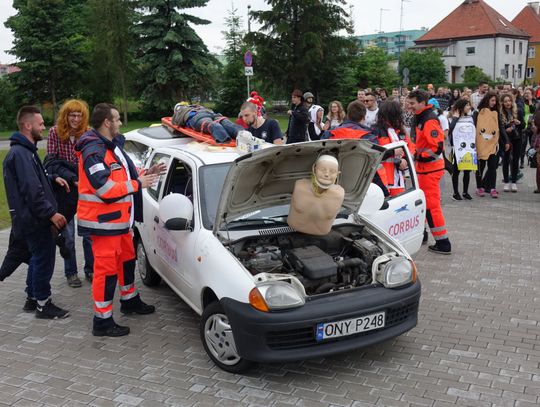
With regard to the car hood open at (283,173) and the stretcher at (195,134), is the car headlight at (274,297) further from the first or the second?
the stretcher at (195,134)

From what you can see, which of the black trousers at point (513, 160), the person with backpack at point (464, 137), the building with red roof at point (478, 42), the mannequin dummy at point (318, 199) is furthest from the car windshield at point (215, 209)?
the building with red roof at point (478, 42)

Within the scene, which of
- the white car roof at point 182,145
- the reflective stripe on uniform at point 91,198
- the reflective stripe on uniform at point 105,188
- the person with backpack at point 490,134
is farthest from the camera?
the person with backpack at point 490,134

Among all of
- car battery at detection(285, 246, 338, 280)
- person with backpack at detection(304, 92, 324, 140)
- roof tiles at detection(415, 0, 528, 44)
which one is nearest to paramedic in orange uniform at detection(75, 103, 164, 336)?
car battery at detection(285, 246, 338, 280)

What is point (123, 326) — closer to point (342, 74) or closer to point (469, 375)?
point (469, 375)

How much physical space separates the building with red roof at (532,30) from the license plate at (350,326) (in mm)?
91847

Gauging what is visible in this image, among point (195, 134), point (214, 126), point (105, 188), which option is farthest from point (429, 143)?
point (105, 188)

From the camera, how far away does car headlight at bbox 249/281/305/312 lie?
158 inches

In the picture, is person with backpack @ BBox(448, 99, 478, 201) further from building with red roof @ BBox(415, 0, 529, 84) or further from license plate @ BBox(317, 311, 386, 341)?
building with red roof @ BBox(415, 0, 529, 84)

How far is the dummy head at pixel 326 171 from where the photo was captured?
459 centimetres

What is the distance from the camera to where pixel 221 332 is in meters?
4.36

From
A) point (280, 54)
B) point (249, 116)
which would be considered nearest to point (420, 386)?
point (249, 116)

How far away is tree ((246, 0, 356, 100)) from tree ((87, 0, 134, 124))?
8.93 m

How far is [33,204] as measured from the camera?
5266mm

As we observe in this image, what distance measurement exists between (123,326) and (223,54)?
4847 cm
